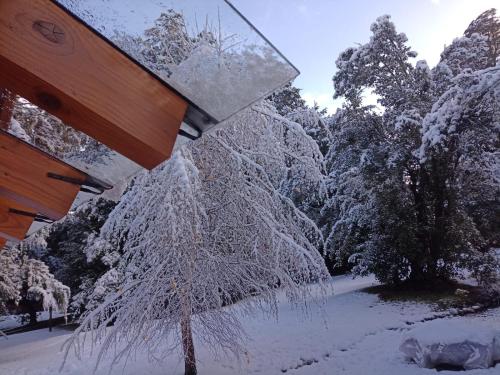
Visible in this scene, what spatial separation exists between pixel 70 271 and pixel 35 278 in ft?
18.0

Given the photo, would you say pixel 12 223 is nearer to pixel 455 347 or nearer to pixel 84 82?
pixel 84 82

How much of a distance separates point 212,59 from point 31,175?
0.83 metres

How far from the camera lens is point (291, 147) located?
688 cm

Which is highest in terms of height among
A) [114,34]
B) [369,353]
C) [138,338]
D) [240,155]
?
[240,155]

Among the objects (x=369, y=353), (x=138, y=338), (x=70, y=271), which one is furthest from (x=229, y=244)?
(x=70, y=271)

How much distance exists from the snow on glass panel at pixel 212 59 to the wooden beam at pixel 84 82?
4 cm

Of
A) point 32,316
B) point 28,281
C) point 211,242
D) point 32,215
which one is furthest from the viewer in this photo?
Answer: point 32,316

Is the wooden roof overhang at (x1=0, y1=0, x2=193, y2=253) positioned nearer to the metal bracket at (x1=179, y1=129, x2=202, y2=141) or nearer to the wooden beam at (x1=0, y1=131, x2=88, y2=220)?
the metal bracket at (x1=179, y1=129, x2=202, y2=141)

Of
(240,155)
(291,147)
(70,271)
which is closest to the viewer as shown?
(240,155)

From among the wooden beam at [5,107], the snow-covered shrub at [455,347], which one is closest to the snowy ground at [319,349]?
the snow-covered shrub at [455,347]

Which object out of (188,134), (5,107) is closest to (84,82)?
(188,134)

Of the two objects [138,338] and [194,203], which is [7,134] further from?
[138,338]

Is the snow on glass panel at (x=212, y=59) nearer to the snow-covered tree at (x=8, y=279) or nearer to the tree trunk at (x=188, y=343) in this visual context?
the tree trunk at (x=188, y=343)

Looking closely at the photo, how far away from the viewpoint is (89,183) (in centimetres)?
134
